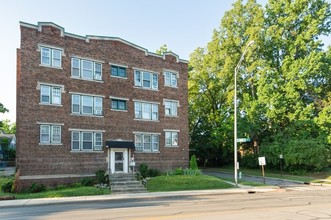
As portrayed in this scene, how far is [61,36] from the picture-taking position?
86.1ft

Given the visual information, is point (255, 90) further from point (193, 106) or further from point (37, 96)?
point (37, 96)

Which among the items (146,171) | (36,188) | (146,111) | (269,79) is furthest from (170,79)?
(36,188)

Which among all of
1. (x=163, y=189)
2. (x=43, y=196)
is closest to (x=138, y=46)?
(x=163, y=189)

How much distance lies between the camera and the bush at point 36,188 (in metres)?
23.3

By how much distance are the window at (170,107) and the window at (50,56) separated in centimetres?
1117

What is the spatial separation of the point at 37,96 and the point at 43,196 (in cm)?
804

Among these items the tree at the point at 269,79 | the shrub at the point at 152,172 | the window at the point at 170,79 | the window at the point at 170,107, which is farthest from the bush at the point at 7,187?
the tree at the point at 269,79

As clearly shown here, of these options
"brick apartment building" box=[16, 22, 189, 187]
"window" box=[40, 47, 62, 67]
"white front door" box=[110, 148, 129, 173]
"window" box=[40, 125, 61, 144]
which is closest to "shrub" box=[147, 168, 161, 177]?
A: "brick apartment building" box=[16, 22, 189, 187]

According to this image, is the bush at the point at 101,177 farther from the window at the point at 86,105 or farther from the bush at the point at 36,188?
the window at the point at 86,105

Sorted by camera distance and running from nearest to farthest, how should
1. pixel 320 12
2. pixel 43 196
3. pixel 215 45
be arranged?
1. pixel 43 196
2. pixel 320 12
3. pixel 215 45

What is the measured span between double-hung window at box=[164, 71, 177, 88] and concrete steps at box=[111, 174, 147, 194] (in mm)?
10252

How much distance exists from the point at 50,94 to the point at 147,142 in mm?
9916

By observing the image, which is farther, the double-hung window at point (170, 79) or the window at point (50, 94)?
the double-hung window at point (170, 79)

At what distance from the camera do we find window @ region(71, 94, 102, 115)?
87.9ft
